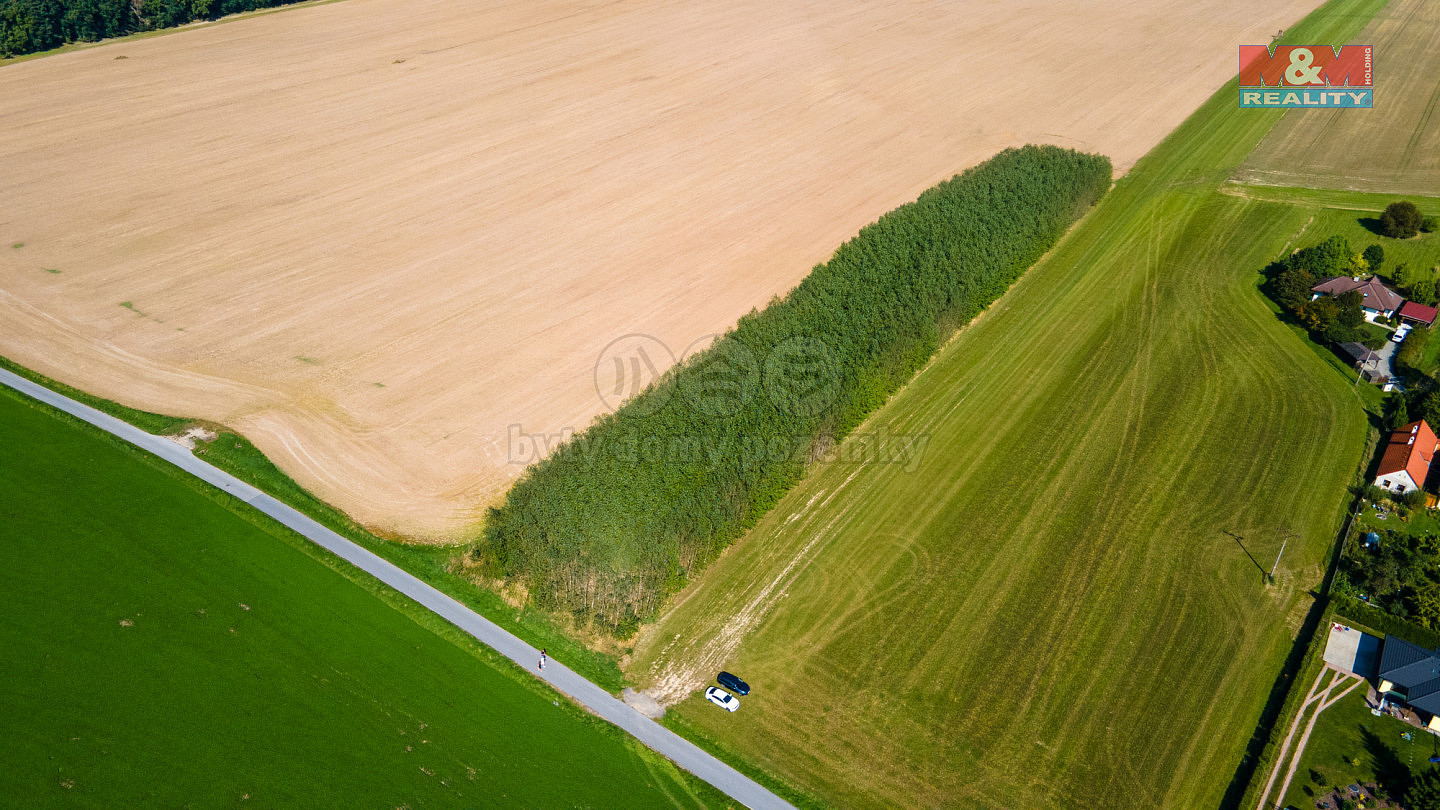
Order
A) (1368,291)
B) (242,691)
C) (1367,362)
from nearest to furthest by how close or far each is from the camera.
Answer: (242,691) → (1367,362) → (1368,291)

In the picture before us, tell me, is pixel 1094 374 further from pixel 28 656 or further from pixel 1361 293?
pixel 28 656

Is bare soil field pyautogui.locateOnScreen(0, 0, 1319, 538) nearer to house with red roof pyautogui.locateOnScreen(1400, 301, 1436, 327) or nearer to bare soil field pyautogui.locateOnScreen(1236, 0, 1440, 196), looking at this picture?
bare soil field pyautogui.locateOnScreen(1236, 0, 1440, 196)

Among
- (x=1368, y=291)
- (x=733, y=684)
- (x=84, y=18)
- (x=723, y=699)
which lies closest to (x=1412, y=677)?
(x=733, y=684)

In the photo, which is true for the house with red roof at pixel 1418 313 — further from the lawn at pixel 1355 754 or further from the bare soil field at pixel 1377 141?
the lawn at pixel 1355 754

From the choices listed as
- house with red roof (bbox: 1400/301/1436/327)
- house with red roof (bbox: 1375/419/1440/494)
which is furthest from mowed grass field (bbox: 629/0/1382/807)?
house with red roof (bbox: 1400/301/1436/327)

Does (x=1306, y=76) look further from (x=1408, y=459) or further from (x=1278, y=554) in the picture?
(x=1278, y=554)

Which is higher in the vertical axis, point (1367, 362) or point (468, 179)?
point (468, 179)
